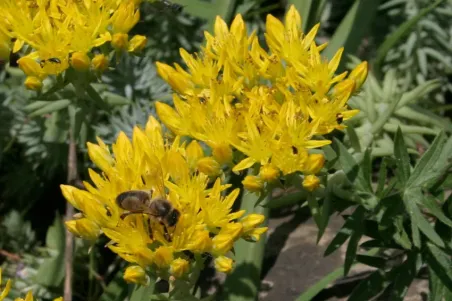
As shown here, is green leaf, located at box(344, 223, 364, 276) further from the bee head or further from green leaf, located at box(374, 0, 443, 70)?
green leaf, located at box(374, 0, 443, 70)

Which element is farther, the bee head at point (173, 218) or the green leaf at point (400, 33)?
the green leaf at point (400, 33)

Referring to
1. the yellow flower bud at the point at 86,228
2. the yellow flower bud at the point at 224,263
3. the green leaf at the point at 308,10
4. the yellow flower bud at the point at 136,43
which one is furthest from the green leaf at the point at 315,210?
the green leaf at the point at 308,10

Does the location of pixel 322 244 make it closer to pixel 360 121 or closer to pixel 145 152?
pixel 360 121

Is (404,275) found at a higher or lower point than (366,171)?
lower

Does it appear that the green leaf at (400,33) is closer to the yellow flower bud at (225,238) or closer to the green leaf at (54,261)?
the yellow flower bud at (225,238)

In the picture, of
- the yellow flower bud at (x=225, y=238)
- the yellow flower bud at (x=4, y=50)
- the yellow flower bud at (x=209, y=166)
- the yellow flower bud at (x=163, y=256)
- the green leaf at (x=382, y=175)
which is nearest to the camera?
the yellow flower bud at (x=163, y=256)

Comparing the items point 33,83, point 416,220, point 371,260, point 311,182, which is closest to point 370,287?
point 371,260

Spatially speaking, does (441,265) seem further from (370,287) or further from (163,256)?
(163,256)
